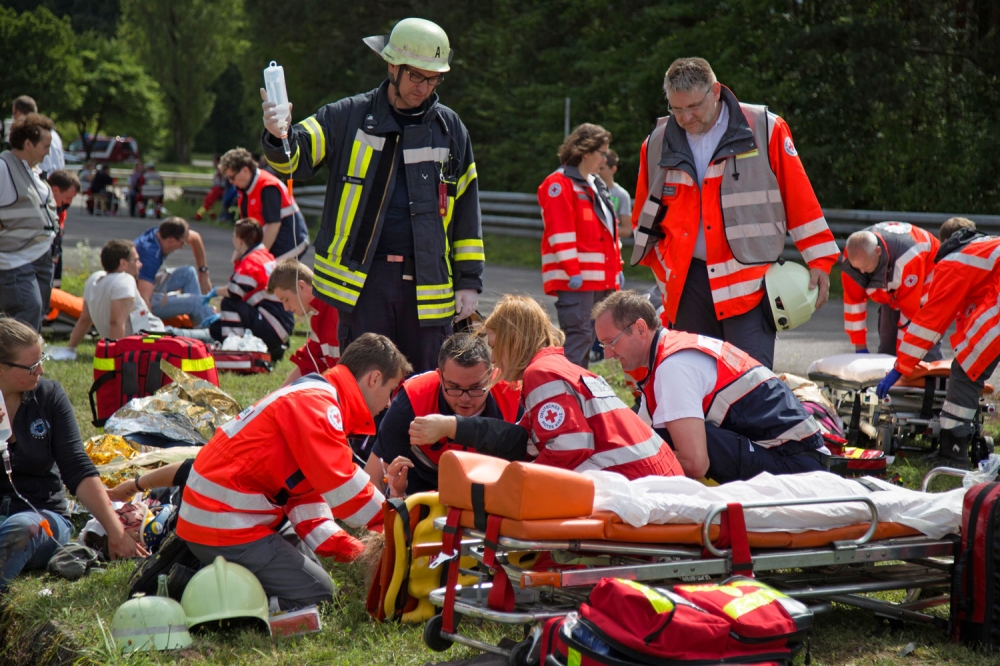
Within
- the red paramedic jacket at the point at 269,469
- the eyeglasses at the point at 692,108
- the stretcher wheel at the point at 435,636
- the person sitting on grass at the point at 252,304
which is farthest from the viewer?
the person sitting on grass at the point at 252,304

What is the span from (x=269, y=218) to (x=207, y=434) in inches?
163

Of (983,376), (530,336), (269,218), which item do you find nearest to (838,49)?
(269,218)

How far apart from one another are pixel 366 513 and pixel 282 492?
0.33 m

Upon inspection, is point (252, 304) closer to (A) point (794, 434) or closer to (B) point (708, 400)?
(B) point (708, 400)

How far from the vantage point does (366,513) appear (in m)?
3.82

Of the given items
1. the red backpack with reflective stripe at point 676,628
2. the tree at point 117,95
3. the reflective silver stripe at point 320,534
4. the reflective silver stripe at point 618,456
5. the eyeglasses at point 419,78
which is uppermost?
the tree at point 117,95

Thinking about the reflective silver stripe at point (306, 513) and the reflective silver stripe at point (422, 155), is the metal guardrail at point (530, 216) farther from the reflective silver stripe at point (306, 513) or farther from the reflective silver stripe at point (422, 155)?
the reflective silver stripe at point (306, 513)

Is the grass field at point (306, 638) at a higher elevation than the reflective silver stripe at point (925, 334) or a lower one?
lower

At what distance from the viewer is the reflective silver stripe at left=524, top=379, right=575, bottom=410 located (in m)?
3.72

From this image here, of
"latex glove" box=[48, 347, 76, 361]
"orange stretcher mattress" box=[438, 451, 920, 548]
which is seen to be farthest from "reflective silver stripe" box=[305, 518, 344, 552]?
"latex glove" box=[48, 347, 76, 361]

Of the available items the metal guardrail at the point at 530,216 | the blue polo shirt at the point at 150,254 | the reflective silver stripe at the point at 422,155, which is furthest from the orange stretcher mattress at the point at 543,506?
the metal guardrail at the point at 530,216

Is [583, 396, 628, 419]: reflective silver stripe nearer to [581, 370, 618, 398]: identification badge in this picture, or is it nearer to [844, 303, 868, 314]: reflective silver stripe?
[581, 370, 618, 398]: identification badge

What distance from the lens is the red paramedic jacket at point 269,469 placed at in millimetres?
3676

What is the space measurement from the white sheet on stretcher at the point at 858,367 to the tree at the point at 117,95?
45439 millimetres
